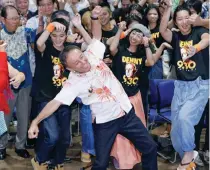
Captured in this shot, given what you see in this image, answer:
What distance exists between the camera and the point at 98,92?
3.82 meters

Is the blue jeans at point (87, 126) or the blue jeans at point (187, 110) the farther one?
the blue jeans at point (87, 126)

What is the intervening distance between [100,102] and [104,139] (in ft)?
1.15

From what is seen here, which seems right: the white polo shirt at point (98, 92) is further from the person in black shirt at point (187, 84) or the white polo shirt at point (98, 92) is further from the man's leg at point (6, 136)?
the man's leg at point (6, 136)

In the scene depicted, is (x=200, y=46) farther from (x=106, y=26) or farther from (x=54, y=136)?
(x=54, y=136)

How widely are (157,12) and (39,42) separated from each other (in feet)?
6.90

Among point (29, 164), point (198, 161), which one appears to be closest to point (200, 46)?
point (198, 161)

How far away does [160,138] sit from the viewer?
5.08m

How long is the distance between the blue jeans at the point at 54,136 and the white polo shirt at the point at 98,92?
1.54 feet

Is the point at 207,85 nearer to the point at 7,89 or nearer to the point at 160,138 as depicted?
the point at 160,138

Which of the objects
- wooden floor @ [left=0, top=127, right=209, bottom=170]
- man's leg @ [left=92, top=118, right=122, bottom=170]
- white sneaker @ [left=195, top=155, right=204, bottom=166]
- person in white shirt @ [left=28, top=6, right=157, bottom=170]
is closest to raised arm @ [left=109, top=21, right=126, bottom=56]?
person in white shirt @ [left=28, top=6, right=157, bottom=170]

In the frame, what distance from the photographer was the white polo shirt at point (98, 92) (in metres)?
3.75

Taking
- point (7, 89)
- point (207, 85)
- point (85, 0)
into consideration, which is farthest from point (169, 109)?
point (85, 0)

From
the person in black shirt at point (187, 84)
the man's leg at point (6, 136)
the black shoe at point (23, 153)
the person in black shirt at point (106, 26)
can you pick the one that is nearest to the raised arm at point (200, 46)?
the person in black shirt at point (187, 84)

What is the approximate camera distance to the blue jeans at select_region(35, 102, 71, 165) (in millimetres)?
4164
